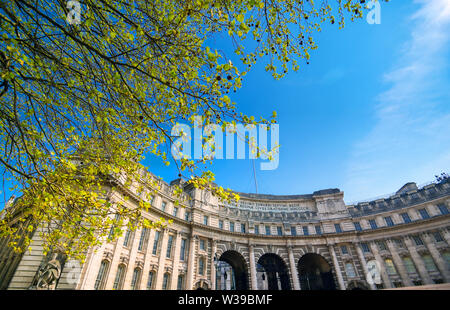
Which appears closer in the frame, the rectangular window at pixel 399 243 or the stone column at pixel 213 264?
the stone column at pixel 213 264

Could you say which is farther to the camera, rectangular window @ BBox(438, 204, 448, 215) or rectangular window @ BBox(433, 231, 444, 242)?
rectangular window @ BBox(438, 204, 448, 215)

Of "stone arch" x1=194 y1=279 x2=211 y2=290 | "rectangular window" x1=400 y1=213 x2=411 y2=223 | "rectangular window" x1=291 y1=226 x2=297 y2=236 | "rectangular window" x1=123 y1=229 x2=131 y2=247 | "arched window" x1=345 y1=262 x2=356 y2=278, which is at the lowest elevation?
"stone arch" x1=194 y1=279 x2=211 y2=290

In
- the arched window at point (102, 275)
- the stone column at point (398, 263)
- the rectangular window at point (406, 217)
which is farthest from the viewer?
the rectangular window at point (406, 217)

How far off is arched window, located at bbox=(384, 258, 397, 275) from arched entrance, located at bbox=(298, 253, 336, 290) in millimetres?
7443

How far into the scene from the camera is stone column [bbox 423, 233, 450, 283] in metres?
25.8

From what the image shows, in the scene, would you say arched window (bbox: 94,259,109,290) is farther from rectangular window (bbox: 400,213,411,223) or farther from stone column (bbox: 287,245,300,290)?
rectangular window (bbox: 400,213,411,223)

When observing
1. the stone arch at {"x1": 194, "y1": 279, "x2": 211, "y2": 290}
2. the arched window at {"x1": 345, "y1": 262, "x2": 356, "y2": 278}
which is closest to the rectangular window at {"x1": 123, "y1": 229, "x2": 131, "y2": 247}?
the stone arch at {"x1": 194, "y1": 279, "x2": 211, "y2": 290}

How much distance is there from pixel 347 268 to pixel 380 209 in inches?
436

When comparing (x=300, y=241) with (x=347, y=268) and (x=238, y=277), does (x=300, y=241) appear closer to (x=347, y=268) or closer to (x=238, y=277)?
(x=347, y=268)

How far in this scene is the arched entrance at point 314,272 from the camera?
3164 centimetres

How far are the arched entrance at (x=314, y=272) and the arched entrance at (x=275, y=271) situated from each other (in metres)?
3.68

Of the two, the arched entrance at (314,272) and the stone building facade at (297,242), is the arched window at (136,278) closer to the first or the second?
the stone building facade at (297,242)

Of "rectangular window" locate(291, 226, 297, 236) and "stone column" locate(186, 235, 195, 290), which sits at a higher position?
"rectangular window" locate(291, 226, 297, 236)

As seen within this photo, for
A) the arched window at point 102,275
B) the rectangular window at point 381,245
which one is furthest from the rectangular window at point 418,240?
the arched window at point 102,275
